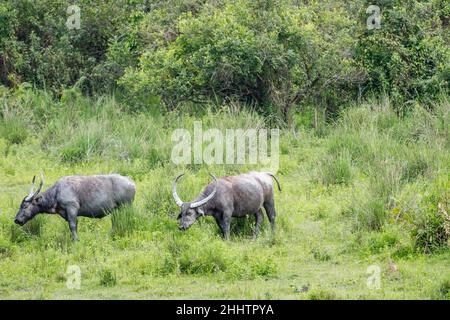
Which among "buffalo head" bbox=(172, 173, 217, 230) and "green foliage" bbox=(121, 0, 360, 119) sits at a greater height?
"green foliage" bbox=(121, 0, 360, 119)

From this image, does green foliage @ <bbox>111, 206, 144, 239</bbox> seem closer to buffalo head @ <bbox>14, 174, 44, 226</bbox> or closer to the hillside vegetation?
the hillside vegetation

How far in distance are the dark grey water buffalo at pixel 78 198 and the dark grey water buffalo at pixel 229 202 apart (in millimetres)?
768

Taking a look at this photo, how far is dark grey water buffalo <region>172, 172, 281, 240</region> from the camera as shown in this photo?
43.9ft

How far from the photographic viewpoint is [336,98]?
20.3 metres

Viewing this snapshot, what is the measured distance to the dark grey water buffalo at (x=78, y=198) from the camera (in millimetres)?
13570

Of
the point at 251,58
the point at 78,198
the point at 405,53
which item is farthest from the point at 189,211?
the point at 405,53

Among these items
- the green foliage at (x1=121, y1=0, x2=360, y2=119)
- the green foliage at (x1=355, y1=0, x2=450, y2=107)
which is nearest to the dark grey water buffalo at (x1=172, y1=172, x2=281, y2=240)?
the green foliage at (x1=121, y1=0, x2=360, y2=119)

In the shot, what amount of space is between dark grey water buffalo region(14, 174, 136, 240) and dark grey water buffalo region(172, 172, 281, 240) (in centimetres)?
77

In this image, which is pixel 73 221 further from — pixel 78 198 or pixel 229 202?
pixel 229 202

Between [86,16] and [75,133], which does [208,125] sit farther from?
[86,16]

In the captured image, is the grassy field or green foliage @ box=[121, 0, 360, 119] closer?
the grassy field

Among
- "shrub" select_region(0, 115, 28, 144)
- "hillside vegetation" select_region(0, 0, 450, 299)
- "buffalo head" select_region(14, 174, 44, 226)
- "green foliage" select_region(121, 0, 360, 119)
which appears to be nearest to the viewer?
"hillside vegetation" select_region(0, 0, 450, 299)
